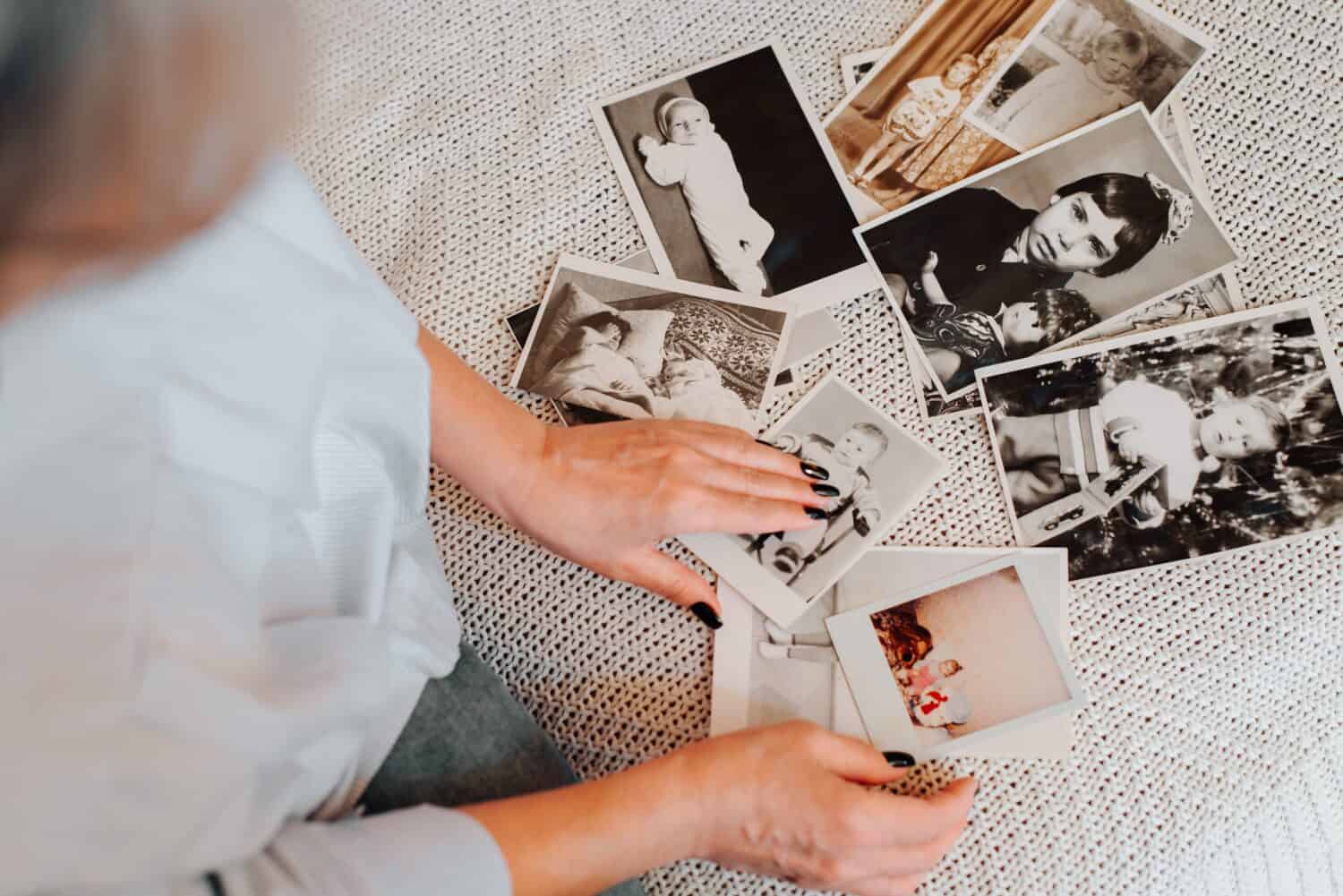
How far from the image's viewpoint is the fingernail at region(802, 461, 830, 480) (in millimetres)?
813

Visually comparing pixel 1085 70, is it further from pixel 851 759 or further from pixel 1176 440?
pixel 851 759

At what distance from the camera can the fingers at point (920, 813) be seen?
27.1 inches

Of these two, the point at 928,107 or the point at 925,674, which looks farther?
the point at 928,107

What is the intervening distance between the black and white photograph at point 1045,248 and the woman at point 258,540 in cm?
26

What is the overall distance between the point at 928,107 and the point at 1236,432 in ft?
1.35

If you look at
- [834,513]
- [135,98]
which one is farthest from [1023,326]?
[135,98]

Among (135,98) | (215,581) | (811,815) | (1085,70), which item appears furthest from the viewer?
(1085,70)

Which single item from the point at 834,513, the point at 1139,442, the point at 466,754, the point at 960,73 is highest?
the point at 960,73

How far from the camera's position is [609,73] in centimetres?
94

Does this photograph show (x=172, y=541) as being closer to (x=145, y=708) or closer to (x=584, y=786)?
(x=145, y=708)

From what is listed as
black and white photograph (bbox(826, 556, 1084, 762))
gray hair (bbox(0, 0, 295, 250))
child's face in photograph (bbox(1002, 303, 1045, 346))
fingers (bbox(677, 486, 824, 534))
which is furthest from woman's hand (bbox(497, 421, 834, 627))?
gray hair (bbox(0, 0, 295, 250))

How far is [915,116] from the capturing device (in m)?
0.91

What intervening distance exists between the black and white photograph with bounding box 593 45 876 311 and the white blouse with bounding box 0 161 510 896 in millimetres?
351

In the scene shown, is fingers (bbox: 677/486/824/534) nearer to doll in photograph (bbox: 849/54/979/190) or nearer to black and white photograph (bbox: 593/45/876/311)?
black and white photograph (bbox: 593/45/876/311)
